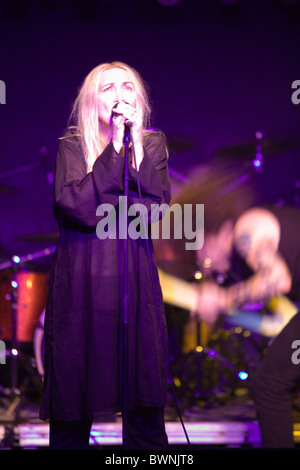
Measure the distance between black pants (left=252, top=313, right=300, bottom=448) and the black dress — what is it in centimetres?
83

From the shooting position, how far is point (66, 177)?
197 centimetres

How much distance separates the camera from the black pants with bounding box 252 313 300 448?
2.56 metres

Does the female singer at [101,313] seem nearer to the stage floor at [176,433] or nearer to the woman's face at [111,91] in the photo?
the woman's face at [111,91]

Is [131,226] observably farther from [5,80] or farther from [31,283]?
[5,80]

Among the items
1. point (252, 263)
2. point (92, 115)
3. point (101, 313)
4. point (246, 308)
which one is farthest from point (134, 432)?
point (246, 308)

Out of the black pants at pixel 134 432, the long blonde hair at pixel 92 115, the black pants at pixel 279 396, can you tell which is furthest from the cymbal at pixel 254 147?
the black pants at pixel 134 432

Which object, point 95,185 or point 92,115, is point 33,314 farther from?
point 95,185

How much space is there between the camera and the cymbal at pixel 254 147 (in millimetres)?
4297

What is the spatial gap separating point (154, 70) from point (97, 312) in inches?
133

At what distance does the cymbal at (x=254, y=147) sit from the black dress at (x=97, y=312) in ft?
8.19

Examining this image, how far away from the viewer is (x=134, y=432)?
1.92 metres
